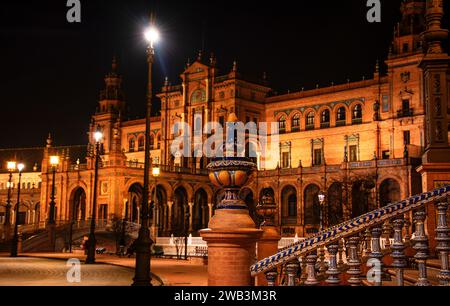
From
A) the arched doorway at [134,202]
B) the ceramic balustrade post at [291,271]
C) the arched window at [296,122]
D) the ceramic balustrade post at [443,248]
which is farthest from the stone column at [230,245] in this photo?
the arched window at [296,122]

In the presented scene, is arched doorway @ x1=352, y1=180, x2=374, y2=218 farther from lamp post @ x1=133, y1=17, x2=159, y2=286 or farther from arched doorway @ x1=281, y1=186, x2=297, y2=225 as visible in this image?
lamp post @ x1=133, y1=17, x2=159, y2=286

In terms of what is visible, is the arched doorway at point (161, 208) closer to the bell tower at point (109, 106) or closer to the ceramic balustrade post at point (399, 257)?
the bell tower at point (109, 106)

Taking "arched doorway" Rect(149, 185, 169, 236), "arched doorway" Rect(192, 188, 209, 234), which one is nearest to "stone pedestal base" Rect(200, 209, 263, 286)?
"arched doorway" Rect(149, 185, 169, 236)

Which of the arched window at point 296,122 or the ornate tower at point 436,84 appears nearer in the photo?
the ornate tower at point 436,84

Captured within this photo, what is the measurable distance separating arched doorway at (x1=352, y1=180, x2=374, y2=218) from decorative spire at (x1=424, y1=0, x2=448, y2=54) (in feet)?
137

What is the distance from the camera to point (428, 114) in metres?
15.7

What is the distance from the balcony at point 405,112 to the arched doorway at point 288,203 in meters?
15.4

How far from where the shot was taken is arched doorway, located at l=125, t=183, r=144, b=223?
6506 centimetres

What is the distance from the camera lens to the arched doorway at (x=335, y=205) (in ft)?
190

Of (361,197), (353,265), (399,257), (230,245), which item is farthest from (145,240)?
(361,197)

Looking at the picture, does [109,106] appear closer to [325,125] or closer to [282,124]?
[282,124]
